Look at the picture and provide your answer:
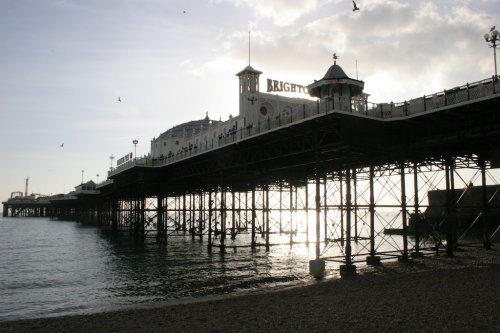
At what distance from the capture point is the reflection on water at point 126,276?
2186 centimetres

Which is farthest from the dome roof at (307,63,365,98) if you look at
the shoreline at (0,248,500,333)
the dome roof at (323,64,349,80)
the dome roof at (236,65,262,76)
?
the dome roof at (236,65,262,76)

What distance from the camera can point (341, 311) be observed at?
1509cm

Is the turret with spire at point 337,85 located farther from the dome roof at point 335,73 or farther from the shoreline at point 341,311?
the shoreline at point 341,311

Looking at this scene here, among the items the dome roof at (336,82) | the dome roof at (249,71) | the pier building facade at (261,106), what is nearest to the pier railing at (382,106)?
the pier building facade at (261,106)

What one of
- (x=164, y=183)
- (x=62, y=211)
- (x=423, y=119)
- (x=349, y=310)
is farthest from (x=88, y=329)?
(x=62, y=211)

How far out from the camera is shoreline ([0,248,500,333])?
13.1 m

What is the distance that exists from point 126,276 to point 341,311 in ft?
62.0

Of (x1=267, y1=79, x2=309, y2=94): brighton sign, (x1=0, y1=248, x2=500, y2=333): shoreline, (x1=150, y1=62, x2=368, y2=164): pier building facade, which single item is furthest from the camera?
(x1=267, y1=79, x2=309, y2=94): brighton sign

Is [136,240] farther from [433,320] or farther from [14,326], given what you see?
[433,320]

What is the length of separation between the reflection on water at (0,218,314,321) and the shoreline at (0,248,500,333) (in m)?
3.26

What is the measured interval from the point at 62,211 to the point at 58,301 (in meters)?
183

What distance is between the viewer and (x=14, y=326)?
16.5 meters

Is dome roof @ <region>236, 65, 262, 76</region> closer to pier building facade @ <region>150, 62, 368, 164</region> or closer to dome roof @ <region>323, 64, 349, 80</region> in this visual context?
pier building facade @ <region>150, 62, 368, 164</region>

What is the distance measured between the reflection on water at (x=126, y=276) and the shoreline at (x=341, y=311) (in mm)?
3264
